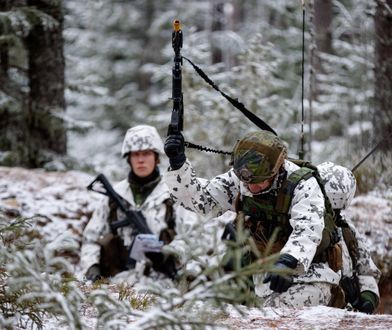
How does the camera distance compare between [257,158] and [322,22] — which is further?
[322,22]

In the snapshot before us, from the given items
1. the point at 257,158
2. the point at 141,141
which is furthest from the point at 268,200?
the point at 141,141

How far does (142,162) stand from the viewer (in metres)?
7.46

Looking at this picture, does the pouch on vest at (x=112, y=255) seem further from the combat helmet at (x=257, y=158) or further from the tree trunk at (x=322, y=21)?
the tree trunk at (x=322, y=21)

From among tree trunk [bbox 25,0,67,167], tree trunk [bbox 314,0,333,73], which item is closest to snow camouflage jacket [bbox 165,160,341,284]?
tree trunk [bbox 25,0,67,167]

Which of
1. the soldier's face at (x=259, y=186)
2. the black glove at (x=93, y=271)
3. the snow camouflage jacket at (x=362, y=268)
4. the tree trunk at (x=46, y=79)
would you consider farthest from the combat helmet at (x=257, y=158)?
the tree trunk at (x=46, y=79)

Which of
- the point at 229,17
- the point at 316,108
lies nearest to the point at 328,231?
the point at 316,108

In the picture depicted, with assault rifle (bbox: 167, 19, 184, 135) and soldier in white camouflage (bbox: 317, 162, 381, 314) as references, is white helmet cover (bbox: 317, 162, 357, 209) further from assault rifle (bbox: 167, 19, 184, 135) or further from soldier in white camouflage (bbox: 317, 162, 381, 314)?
assault rifle (bbox: 167, 19, 184, 135)

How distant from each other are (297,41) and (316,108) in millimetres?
6882

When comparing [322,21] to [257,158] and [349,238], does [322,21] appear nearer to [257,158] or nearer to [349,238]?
[349,238]

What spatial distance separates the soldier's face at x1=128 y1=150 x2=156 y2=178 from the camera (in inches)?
294

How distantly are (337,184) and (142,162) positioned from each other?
2877 mm

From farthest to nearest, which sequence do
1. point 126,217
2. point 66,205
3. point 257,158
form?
point 66,205, point 126,217, point 257,158

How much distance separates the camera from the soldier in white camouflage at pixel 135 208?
7316mm

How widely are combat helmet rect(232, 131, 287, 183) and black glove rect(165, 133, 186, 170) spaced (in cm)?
39
